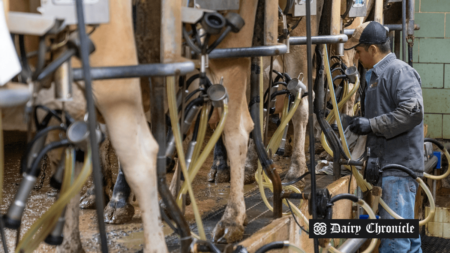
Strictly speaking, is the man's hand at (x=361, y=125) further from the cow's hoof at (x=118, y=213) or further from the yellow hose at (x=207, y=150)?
the cow's hoof at (x=118, y=213)

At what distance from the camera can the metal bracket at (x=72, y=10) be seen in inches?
63.9

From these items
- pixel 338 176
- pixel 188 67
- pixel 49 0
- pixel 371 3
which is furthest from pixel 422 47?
pixel 49 0

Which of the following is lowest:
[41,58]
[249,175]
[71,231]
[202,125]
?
[249,175]

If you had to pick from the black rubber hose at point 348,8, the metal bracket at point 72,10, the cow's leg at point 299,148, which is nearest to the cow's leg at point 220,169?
the cow's leg at point 299,148

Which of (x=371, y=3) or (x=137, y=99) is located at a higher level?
(x=371, y=3)

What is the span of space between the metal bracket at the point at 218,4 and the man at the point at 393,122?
4.52 ft

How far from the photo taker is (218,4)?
2.64 metres

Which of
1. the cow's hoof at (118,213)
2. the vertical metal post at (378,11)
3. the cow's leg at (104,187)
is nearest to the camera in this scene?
the cow's hoof at (118,213)

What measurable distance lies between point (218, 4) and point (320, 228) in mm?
1162

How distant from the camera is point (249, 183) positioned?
4.32 meters

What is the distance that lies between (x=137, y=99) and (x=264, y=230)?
121cm

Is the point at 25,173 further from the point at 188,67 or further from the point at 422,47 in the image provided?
the point at 422,47

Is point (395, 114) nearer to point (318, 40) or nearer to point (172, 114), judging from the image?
point (318, 40)

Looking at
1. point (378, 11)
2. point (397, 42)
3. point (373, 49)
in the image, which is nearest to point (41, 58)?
point (373, 49)
